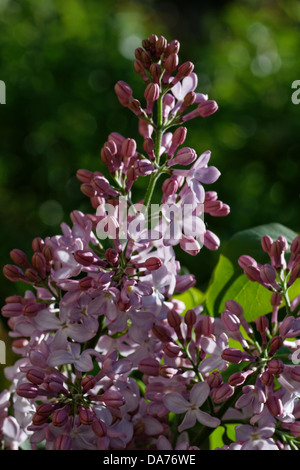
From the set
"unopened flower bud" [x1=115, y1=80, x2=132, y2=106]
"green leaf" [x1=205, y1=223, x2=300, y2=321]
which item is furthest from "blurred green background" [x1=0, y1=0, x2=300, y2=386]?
"unopened flower bud" [x1=115, y1=80, x2=132, y2=106]

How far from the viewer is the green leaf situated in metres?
0.49

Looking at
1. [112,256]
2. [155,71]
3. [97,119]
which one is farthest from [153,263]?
[97,119]

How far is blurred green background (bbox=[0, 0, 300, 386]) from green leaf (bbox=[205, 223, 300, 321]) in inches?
24.2

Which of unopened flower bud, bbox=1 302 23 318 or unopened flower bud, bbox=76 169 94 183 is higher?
unopened flower bud, bbox=76 169 94 183

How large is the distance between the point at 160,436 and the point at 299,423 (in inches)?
3.6

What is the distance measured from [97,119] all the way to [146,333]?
3.29 ft

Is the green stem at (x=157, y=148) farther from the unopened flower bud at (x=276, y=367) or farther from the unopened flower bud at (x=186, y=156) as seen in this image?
the unopened flower bud at (x=276, y=367)

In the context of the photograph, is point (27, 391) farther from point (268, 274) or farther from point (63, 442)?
point (268, 274)

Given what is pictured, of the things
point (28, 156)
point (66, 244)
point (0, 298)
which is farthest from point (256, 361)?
point (28, 156)

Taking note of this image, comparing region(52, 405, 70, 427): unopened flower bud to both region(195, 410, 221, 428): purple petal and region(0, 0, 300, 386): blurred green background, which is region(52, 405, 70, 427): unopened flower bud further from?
region(0, 0, 300, 386): blurred green background

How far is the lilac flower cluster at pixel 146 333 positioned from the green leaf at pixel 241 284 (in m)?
0.05

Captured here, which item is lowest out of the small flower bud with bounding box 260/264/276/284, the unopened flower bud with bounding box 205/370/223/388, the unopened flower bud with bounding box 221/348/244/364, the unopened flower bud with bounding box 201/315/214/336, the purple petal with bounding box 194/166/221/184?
the unopened flower bud with bounding box 205/370/223/388

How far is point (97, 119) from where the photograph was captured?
4.48ft

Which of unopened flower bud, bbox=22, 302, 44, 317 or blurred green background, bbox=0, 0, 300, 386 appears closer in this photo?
unopened flower bud, bbox=22, 302, 44, 317
